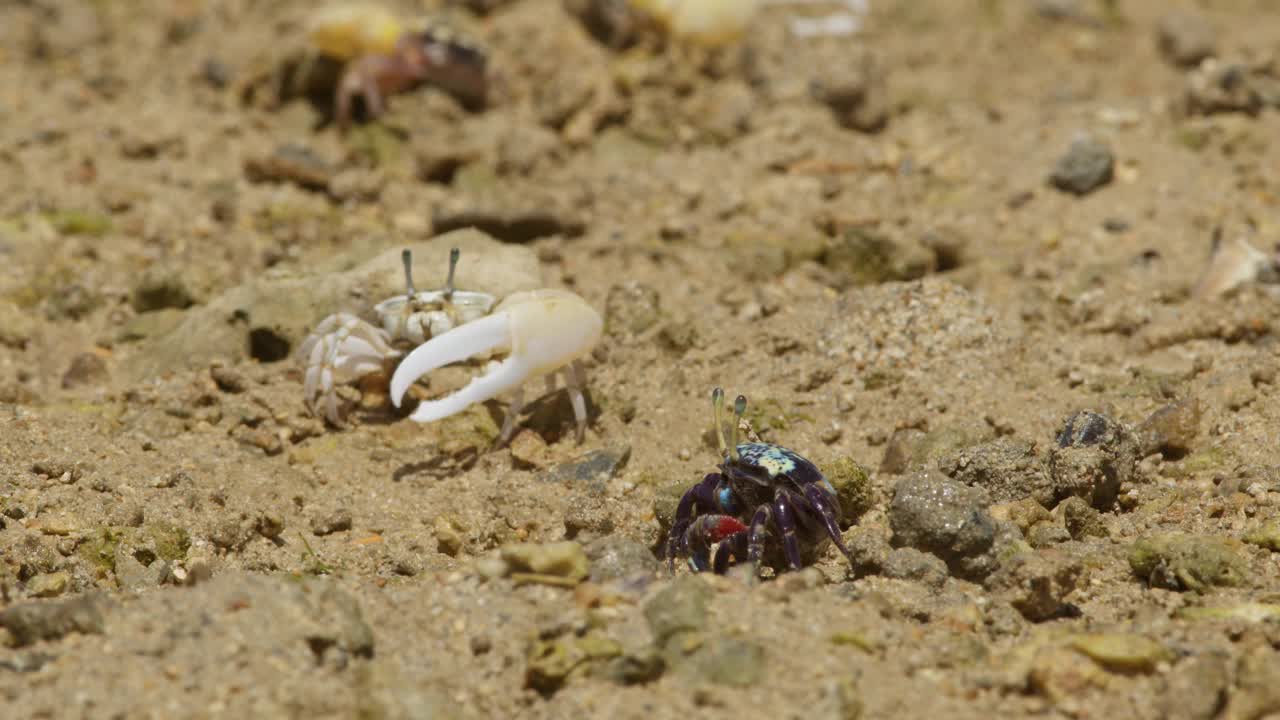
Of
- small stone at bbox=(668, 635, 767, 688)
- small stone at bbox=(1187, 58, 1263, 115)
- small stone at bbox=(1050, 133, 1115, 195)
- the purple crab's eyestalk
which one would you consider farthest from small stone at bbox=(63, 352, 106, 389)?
small stone at bbox=(1187, 58, 1263, 115)

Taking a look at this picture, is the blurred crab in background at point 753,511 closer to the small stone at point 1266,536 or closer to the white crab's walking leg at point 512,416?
the white crab's walking leg at point 512,416

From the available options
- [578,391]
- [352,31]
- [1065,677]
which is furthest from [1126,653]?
[352,31]

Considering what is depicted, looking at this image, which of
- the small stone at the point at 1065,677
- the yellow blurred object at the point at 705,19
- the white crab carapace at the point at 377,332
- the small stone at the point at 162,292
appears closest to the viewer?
the small stone at the point at 1065,677

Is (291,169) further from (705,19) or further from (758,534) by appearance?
(758,534)

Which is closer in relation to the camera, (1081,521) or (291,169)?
(1081,521)

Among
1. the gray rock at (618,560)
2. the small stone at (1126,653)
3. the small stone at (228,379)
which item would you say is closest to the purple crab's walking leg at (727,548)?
the gray rock at (618,560)

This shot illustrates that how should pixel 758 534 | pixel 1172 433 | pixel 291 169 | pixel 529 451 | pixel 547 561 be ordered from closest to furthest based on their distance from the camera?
pixel 547 561, pixel 758 534, pixel 1172 433, pixel 529 451, pixel 291 169

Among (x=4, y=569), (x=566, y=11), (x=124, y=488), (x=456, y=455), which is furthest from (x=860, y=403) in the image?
(x=566, y=11)
